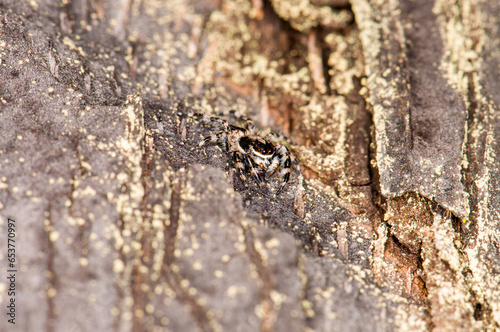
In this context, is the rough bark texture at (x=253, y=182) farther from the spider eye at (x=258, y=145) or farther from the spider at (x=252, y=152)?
the spider eye at (x=258, y=145)

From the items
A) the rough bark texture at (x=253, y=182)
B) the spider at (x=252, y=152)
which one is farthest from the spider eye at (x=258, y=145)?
the rough bark texture at (x=253, y=182)

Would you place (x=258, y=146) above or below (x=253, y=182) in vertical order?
above

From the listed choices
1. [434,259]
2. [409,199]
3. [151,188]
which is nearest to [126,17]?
[151,188]

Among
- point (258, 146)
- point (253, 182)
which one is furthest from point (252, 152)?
point (253, 182)

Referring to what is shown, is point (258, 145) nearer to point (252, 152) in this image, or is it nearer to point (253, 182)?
point (252, 152)

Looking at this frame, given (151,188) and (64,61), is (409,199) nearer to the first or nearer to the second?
(151,188)

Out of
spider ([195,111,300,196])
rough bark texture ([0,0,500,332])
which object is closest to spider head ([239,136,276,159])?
spider ([195,111,300,196])
